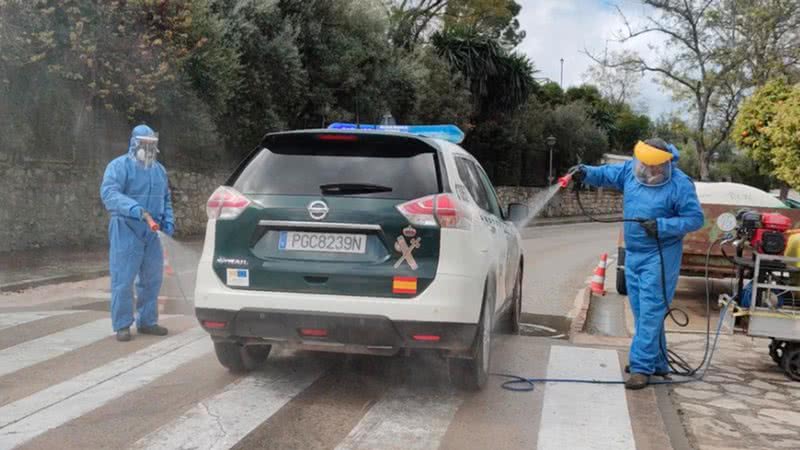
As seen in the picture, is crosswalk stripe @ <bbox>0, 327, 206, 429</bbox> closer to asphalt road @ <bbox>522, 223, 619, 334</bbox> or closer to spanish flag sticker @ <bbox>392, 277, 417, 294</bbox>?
spanish flag sticker @ <bbox>392, 277, 417, 294</bbox>

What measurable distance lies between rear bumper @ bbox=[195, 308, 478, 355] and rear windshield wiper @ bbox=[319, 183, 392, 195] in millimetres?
793

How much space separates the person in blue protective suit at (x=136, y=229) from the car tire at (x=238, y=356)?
4.78ft

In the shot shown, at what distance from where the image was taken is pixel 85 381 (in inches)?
215

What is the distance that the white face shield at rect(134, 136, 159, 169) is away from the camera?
6793 millimetres

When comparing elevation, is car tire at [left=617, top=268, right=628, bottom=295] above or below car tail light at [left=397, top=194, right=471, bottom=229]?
below

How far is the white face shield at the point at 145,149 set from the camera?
6793 millimetres

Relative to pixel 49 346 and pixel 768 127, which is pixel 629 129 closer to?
pixel 768 127

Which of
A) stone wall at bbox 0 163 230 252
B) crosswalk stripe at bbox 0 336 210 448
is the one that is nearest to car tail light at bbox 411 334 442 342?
crosswalk stripe at bbox 0 336 210 448

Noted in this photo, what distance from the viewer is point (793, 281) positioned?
6242 mm

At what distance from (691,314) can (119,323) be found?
705cm

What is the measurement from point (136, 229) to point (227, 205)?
2.08 metres

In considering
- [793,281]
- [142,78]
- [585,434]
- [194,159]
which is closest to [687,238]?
[793,281]

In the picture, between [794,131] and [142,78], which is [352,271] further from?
[794,131]

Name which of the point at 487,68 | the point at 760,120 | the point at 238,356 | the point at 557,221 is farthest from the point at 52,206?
the point at 557,221
